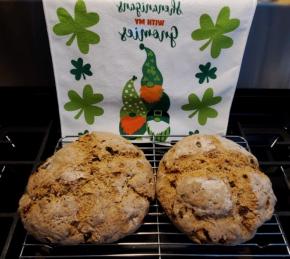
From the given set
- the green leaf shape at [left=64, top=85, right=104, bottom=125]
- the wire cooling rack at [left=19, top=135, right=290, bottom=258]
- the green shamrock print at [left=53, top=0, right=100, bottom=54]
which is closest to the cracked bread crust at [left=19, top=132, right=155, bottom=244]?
the wire cooling rack at [left=19, top=135, right=290, bottom=258]

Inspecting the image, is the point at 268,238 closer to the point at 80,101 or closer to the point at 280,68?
the point at 280,68

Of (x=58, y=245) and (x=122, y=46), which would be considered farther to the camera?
(x=122, y=46)

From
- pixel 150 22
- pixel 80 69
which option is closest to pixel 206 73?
pixel 150 22

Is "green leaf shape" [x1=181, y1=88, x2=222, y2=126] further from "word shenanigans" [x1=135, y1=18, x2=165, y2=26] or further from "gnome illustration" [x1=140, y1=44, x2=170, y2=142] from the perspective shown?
"word shenanigans" [x1=135, y1=18, x2=165, y2=26]

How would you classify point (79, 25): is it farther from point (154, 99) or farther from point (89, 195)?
point (89, 195)

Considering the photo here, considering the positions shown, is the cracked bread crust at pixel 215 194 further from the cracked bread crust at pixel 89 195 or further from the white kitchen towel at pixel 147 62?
the white kitchen towel at pixel 147 62

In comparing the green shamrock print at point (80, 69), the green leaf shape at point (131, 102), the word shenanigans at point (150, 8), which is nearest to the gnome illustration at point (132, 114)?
the green leaf shape at point (131, 102)

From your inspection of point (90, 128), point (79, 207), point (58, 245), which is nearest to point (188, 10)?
point (90, 128)
